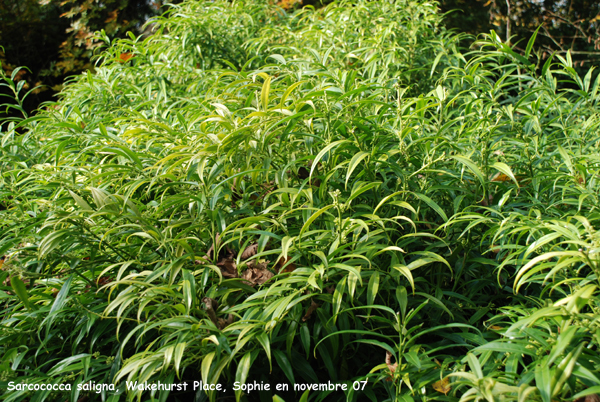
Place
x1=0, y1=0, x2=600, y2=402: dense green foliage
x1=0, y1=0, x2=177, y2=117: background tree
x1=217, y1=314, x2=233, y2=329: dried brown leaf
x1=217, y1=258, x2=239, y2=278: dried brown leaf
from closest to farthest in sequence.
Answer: x1=0, y1=0, x2=600, y2=402: dense green foliage, x1=217, y1=314, x2=233, y2=329: dried brown leaf, x1=217, y1=258, x2=239, y2=278: dried brown leaf, x1=0, y1=0, x2=177, y2=117: background tree

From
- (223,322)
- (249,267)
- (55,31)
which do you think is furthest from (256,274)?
(55,31)

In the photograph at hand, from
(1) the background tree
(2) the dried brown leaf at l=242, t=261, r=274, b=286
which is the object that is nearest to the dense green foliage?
(2) the dried brown leaf at l=242, t=261, r=274, b=286

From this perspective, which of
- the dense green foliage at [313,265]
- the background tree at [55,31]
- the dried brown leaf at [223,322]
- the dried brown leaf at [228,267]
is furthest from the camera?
the background tree at [55,31]

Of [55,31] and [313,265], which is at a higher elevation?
[55,31]

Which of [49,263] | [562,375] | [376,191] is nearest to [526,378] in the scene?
[562,375]

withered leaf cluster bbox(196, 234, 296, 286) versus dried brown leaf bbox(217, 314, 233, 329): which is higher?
withered leaf cluster bbox(196, 234, 296, 286)

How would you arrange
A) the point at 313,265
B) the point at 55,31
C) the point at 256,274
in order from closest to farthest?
the point at 313,265
the point at 256,274
the point at 55,31

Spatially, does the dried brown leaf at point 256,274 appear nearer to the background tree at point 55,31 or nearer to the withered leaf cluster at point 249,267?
the withered leaf cluster at point 249,267

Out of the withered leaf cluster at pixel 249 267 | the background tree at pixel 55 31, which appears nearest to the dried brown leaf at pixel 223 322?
the withered leaf cluster at pixel 249 267

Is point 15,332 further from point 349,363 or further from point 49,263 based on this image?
point 349,363

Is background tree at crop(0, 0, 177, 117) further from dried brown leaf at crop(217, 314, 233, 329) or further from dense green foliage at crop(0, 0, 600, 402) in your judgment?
dried brown leaf at crop(217, 314, 233, 329)

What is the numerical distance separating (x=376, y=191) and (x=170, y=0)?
4.76 metres

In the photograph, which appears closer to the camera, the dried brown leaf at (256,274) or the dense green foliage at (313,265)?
the dense green foliage at (313,265)

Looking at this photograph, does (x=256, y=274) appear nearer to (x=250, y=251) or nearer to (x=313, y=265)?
(x=250, y=251)
